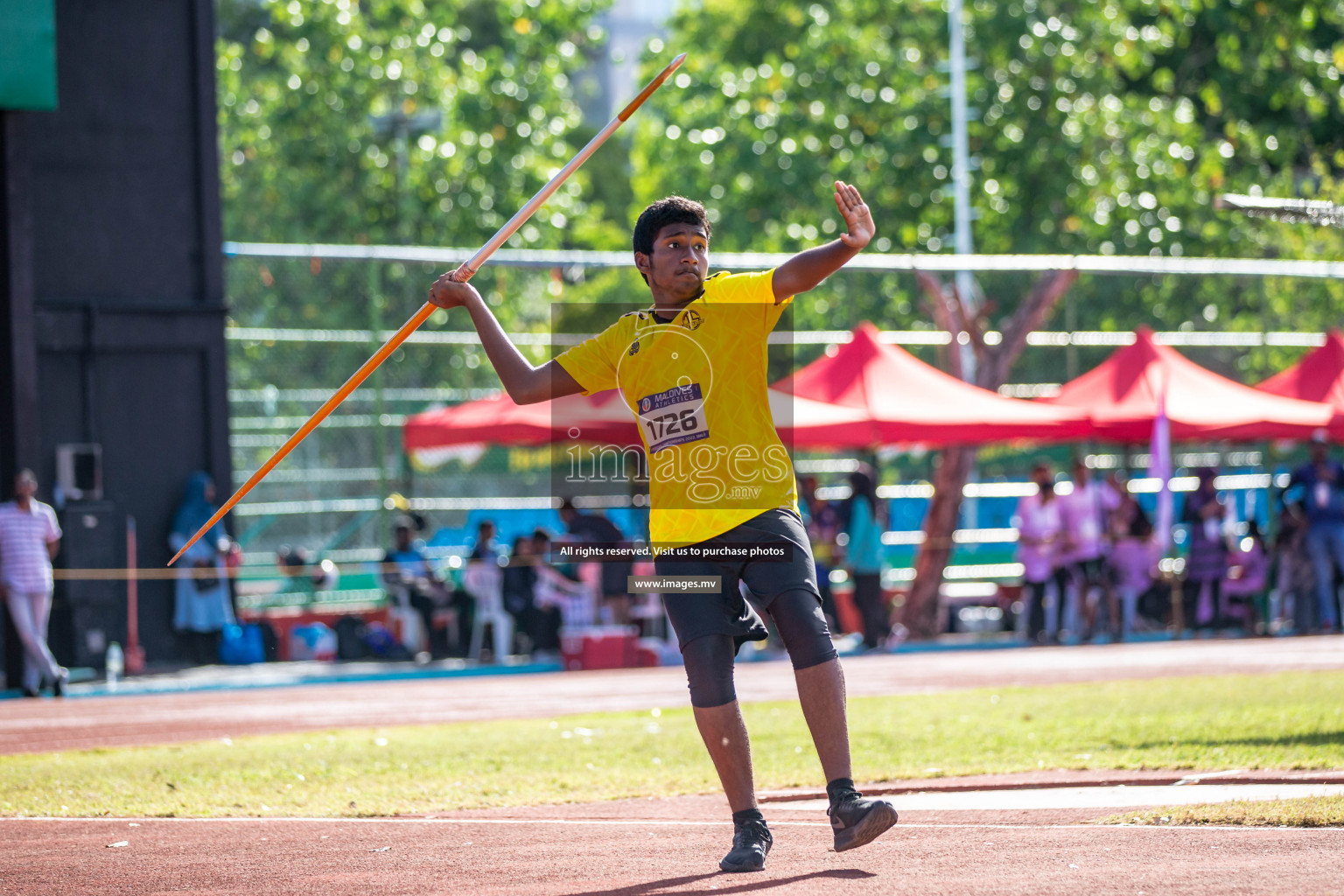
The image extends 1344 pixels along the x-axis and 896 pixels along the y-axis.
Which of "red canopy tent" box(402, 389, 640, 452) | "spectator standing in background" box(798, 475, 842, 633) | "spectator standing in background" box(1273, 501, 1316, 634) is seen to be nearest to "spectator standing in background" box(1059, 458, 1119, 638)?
"spectator standing in background" box(1273, 501, 1316, 634)

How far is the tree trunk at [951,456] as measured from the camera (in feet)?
65.3

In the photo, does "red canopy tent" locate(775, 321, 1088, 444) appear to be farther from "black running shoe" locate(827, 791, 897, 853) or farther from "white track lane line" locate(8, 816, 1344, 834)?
"black running shoe" locate(827, 791, 897, 853)

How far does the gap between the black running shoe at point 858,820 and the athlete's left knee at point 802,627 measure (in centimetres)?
44

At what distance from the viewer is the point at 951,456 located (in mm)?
20125

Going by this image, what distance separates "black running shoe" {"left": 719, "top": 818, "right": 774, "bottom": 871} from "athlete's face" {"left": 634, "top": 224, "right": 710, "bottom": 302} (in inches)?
65.3

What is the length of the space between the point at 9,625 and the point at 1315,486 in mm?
13309

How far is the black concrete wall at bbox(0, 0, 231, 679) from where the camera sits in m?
17.5

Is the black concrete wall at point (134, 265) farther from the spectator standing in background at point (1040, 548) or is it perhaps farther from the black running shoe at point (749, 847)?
the black running shoe at point (749, 847)

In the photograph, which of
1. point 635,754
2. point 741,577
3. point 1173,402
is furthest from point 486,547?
point 741,577

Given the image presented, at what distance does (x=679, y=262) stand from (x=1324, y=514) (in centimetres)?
1507

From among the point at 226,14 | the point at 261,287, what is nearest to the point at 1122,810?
the point at 261,287

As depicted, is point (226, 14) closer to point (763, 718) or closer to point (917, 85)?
point (917, 85)

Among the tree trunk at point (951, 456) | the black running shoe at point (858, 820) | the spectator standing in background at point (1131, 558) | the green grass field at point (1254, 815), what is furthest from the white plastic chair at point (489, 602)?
the black running shoe at point (858, 820)

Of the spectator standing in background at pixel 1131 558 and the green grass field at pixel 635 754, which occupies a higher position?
the spectator standing in background at pixel 1131 558
